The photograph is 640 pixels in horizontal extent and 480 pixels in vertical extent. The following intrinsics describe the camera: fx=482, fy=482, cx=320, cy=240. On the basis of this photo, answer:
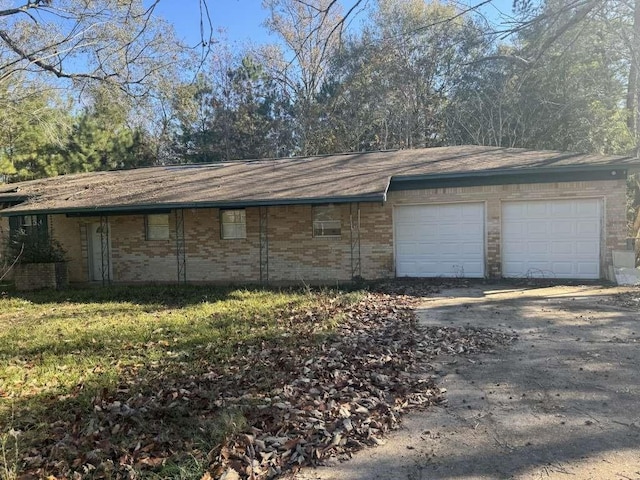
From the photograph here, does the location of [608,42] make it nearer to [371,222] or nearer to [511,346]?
[371,222]

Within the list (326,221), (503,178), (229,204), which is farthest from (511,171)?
(229,204)

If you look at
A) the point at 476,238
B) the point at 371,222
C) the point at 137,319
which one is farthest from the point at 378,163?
the point at 137,319

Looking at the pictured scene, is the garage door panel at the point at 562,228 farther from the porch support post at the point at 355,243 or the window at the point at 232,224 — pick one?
the window at the point at 232,224

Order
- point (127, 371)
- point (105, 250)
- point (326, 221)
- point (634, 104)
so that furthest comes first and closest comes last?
point (634, 104)
point (105, 250)
point (326, 221)
point (127, 371)

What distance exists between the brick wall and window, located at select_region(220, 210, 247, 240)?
20 cm

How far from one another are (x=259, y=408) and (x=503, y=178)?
10.2 metres

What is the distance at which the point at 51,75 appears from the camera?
16.7m

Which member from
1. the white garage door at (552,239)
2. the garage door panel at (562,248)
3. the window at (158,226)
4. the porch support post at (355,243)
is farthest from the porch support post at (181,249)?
the garage door panel at (562,248)

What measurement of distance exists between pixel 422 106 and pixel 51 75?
17.8 m

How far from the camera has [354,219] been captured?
44.1 feet

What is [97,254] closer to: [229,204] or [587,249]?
[229,204]

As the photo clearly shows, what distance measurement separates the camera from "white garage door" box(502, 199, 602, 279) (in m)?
12.0

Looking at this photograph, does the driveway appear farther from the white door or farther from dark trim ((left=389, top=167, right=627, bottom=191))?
the white door

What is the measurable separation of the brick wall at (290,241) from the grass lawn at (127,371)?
9.64 ft
